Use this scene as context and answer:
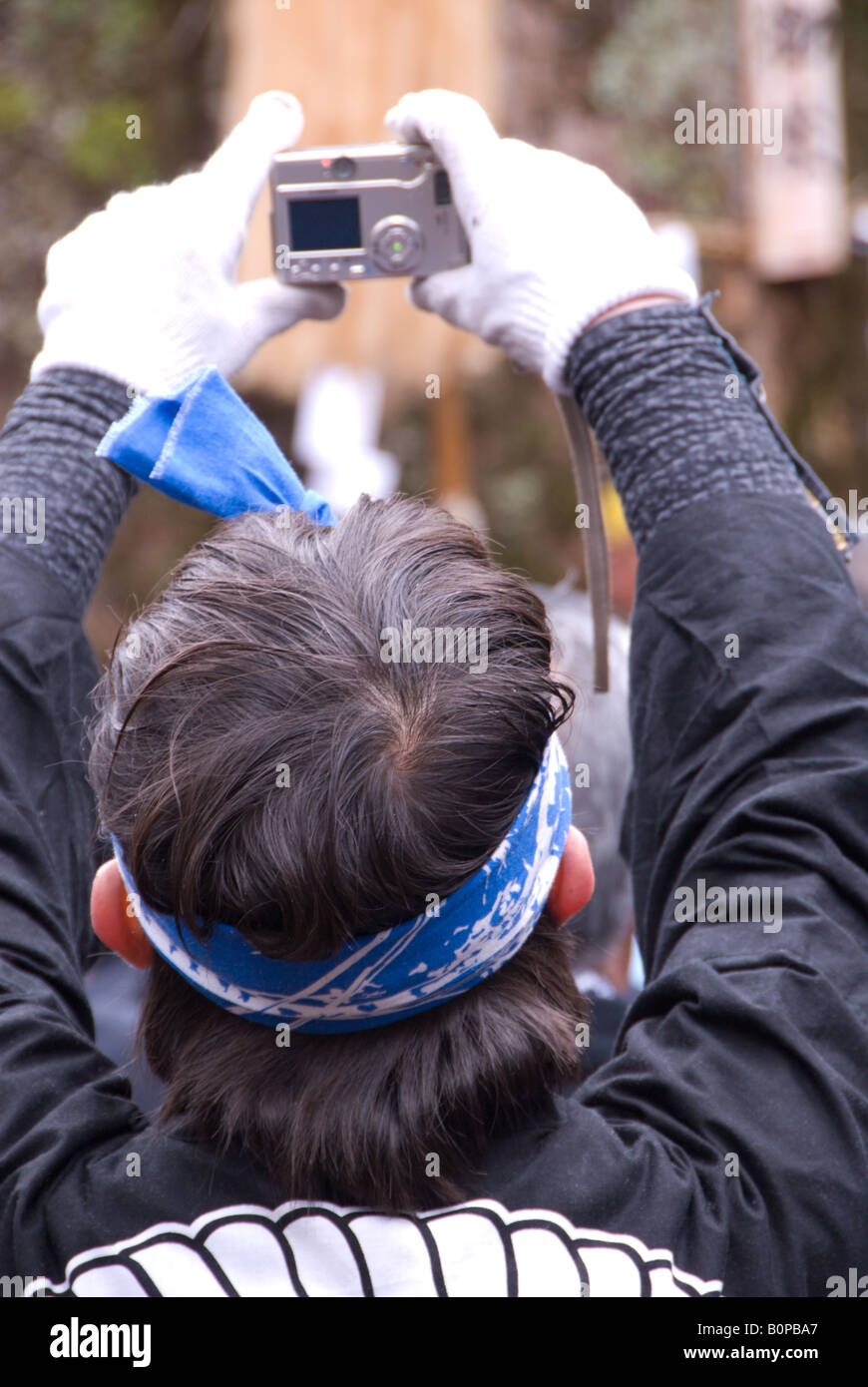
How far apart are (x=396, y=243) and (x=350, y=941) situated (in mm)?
609

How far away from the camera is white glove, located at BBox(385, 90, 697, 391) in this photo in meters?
0.85

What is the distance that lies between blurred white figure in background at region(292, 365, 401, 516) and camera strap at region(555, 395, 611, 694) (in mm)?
2098

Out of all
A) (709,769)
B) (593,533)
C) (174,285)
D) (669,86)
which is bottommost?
(709,769)

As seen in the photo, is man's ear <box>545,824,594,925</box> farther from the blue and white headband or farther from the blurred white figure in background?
the blurred white figure in background

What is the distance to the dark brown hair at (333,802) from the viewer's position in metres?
0.56

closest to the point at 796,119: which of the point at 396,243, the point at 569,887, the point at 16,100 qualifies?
the point at 16,100

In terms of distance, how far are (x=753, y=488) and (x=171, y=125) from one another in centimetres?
332

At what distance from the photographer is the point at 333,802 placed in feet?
1.81

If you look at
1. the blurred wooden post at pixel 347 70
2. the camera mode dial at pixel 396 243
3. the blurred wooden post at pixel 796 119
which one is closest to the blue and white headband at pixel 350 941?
the camera mode dial at pixel 396 243

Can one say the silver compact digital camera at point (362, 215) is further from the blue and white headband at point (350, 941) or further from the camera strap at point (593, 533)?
the blue and white headband at point (350, 941)

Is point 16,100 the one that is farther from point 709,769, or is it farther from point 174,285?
point 709,769

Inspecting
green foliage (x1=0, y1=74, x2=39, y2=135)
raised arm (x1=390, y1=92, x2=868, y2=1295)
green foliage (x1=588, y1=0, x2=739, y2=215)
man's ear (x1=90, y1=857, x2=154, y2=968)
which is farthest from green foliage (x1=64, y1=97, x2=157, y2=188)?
man's ear (x1=90, y1=857, x2=154, y2=968)
